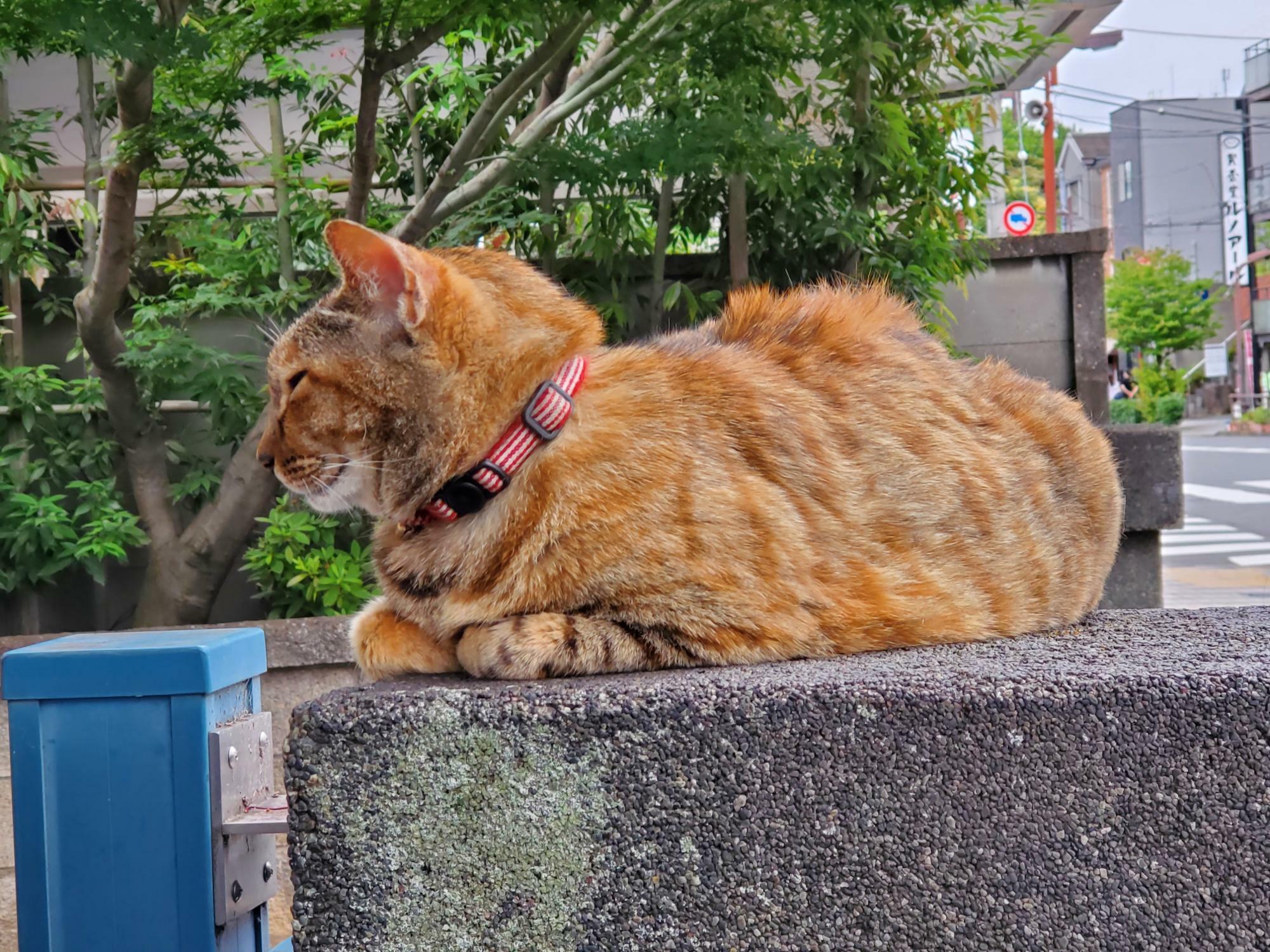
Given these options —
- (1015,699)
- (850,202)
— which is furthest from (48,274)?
(1015,699)

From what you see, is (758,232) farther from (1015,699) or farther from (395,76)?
(1015,699)

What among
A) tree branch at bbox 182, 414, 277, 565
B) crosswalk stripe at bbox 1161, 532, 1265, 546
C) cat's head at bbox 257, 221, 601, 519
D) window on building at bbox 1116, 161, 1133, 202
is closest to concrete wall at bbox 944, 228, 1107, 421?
tree branch at bbox 182, 414, 277, 565

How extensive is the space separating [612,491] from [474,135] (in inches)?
75.9

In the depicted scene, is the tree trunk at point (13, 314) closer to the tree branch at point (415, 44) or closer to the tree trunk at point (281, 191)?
the tree trunk at point (281, 191)

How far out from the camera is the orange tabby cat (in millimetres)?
1328

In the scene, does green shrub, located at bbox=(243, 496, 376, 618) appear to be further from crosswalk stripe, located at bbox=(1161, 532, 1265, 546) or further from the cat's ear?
crosswalk stripe, located at bbox=(1161, 532, 1265, 546)

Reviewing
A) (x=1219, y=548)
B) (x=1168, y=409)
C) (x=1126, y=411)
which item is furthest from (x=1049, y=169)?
(x=1168, y=409)

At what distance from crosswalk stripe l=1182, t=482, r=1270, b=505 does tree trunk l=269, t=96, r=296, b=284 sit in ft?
26.5

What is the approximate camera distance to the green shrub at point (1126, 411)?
651 inches

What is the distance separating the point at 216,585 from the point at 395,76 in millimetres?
1531

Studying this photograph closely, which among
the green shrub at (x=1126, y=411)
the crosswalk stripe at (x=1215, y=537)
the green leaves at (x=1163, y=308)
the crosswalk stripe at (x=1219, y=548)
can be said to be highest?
the green leaves at (x=1163, y=308)

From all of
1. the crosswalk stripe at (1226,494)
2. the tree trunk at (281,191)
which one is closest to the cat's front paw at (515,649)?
the tree trunk at (281,191)

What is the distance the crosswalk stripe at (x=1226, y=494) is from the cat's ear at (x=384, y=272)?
9250 mm

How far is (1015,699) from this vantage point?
3.77 ft
